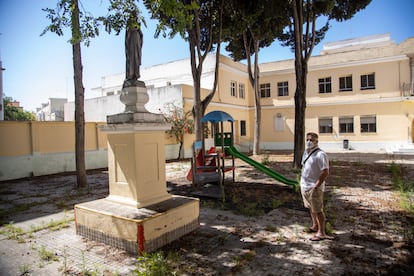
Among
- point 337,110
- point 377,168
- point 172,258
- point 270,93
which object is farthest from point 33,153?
point 337,110

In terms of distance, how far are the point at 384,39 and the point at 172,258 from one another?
32845 mm

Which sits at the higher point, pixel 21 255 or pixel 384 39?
pixel 384 39

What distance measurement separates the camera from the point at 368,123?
20312mm

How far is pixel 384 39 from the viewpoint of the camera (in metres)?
27.9

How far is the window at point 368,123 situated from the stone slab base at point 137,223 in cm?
1980

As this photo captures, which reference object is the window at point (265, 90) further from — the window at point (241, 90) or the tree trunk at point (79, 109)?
the tree trunk at point (79, 109)

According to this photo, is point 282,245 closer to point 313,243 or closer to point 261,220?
point 313,243

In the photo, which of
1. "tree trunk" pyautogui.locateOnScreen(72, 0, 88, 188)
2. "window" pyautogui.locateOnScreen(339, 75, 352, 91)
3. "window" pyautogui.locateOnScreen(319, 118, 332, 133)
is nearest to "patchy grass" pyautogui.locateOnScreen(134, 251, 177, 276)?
"tree trunk" pyautogui.locateOnScreen(72, 0, 88, 188)

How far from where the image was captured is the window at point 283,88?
912 inches

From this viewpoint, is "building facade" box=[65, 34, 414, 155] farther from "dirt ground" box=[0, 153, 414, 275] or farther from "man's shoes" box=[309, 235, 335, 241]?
"man's shoes" box=[309, 235, 335, 241]

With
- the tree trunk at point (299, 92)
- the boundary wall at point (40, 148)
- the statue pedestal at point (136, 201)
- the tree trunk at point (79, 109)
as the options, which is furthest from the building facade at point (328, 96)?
the statue pedestal at point (136, 201)

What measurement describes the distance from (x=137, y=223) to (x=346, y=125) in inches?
826

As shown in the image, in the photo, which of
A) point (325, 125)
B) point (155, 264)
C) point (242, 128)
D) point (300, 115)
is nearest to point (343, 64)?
point (325, 125)

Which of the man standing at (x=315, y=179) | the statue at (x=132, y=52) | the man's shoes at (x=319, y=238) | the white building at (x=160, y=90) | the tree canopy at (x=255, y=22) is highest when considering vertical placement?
the tree canopy at (x=255, y=22)
